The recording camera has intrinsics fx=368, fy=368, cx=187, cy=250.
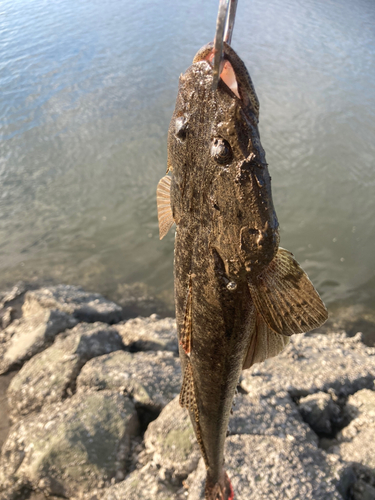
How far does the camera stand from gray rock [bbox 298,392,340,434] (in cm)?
395

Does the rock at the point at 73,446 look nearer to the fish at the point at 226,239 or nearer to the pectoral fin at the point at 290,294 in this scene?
the fish at the point at 226,239

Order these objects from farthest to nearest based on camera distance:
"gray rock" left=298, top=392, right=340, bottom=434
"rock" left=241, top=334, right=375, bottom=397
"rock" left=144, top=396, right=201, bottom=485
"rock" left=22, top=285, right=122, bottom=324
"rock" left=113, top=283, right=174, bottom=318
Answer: "rock" left=113, top=283, right=174, bottom=318 < "rock" left=22, top=285, right=122, bottom=324 < "rock" left=241, top=334, right=375, bottom=397 < "gray rock" left=298, top=392, right=340, bottom=434 < "rock" left=144, top=396, right=201, bottom=485

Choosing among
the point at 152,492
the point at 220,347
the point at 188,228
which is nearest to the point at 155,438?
the point at 152,492

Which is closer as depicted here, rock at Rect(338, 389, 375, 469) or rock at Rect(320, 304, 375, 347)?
rock at Rect(338, 389, 375, 469)

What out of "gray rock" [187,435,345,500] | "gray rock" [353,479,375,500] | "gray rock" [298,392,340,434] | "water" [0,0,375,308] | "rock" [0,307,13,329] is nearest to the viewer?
"gray rock" [187,435,345,500]

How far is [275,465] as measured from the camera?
10.4 feet

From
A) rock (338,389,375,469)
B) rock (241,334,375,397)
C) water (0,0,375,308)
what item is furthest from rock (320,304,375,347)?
rock (338,389,375,469)

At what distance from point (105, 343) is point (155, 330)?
2.48ft

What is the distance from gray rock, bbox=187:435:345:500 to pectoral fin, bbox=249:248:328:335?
2.12m

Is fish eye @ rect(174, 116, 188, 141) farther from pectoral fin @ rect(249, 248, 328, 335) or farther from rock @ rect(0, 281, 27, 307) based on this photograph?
rock @ rect(0, 281, 27, 307)

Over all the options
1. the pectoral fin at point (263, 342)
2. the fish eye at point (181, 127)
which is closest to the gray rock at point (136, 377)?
the pectoral fin at point (263, 342)

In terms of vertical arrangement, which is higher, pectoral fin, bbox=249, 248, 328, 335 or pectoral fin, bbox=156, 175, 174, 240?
pectoral fin, bbox=156, 175, 174, 240

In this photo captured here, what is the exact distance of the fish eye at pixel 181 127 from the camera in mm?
1568

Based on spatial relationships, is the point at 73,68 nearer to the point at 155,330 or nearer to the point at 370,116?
the point at 370,116
